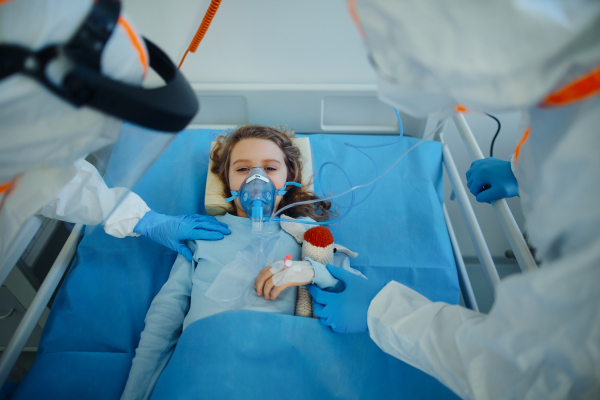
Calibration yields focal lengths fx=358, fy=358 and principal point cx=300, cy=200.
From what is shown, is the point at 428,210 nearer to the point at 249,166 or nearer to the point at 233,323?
the point at 249,166

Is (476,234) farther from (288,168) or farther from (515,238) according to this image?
(288,168)

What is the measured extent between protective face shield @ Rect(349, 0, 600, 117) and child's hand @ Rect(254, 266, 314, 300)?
2.69ft

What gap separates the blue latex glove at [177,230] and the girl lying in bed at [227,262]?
0.04m

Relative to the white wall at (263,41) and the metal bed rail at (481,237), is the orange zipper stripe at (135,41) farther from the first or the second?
the white wall at (263,41)

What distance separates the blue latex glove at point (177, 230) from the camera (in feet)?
4.76

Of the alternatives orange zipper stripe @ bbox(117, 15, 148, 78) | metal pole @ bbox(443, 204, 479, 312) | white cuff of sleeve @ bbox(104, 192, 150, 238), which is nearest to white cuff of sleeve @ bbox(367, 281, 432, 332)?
metal pole @ bbox(443, 204, 479, 312)

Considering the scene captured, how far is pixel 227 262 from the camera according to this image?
142cm

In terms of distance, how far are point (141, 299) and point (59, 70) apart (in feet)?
3.64

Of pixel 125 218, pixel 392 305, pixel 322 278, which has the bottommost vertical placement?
pixel 125 218

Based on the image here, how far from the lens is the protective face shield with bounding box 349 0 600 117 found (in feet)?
1.52

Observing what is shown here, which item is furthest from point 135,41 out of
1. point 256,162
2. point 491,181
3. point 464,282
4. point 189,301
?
point 464,282

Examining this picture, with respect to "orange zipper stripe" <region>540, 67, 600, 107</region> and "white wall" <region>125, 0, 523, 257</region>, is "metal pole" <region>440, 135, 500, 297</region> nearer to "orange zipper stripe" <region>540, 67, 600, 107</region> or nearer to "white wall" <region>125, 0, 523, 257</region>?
"white wall" <region>125, 0, 523, 257</region>

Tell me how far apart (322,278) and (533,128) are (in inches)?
29.8

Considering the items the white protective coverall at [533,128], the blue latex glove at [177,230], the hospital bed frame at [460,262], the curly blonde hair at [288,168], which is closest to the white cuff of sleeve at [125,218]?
the blue latex glove at [177,230]
